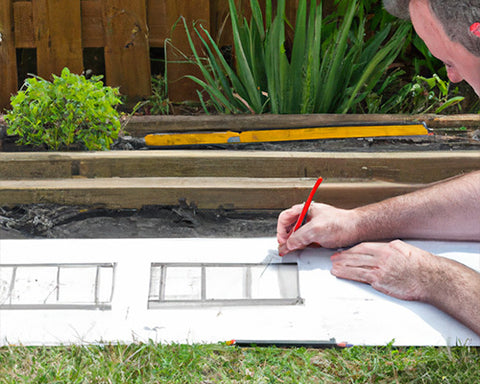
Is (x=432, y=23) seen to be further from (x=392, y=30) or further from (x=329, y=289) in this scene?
(x=392, y=30)

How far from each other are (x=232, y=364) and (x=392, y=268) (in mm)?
473

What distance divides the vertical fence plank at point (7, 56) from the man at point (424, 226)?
2011mm

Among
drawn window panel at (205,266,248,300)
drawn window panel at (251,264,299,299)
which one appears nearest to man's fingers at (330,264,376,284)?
drawn window panel at (251,264,299,299)

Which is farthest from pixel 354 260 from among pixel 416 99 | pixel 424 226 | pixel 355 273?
pixel 416 99

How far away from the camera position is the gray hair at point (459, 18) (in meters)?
1.15

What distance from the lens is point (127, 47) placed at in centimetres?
281

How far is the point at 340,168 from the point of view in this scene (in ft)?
6.07

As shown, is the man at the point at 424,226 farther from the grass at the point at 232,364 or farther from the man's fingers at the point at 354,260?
the grass at the point at 232,364

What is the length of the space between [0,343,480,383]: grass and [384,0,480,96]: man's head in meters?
0.61

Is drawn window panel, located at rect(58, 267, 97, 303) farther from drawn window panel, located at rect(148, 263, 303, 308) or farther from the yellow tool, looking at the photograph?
the yellow tool

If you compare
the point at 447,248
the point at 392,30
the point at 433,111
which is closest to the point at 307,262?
the point at 447,248

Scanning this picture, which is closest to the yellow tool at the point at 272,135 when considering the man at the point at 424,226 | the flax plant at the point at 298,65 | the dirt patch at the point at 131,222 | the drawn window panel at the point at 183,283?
the flax plant at the point at 298,65

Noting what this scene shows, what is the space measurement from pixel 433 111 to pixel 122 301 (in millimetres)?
2037

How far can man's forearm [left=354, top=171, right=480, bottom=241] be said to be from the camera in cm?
154
